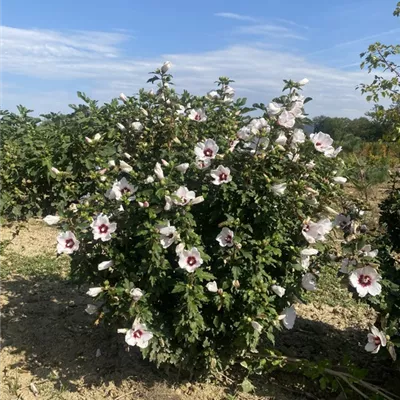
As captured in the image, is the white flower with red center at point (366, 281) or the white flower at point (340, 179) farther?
the white flower at point (340, 179)

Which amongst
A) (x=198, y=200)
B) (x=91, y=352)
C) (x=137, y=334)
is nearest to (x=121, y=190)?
(x=198, y=200)

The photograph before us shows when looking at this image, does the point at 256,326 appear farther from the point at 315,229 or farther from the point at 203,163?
the point at 203,163

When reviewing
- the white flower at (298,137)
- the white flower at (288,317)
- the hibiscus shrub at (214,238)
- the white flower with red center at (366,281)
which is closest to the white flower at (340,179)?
the hibiscus shrub at (214,238)

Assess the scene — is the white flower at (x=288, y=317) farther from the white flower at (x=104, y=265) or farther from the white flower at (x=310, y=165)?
the white flower at (x=104, y=265)

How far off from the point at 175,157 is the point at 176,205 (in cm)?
48

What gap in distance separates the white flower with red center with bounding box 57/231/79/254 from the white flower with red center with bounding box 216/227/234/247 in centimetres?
68

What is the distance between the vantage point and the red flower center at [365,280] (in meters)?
2.38

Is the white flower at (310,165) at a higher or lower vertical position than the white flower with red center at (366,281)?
higher

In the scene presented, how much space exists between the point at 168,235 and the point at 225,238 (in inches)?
11.0

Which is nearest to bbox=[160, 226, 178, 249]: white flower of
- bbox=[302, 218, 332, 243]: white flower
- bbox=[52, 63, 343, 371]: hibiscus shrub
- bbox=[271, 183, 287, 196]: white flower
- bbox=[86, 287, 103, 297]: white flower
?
bbox=[52, 63, 343, 371]: hibiscus shrub

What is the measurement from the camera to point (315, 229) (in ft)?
8.07

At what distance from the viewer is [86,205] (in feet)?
8.28

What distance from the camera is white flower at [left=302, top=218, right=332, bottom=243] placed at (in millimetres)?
2451

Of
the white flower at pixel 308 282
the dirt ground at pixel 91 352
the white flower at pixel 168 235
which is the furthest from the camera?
the dirt ground at pixel 91 352
